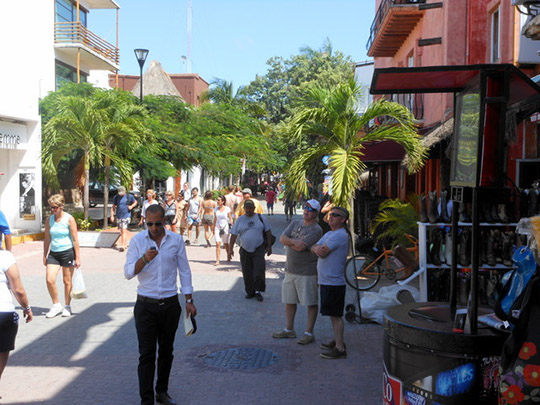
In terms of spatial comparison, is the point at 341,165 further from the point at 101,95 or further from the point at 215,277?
the point at 101,95

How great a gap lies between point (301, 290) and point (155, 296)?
99.9 inches

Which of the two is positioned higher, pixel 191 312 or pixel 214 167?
pixel 214 167

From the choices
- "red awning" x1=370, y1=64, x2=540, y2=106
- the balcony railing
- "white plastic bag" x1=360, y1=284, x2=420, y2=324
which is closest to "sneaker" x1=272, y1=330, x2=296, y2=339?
"white plastic bag" x1=360, y1=284, x2=420, y2=324

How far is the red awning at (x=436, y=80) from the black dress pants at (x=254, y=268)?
5.39 m

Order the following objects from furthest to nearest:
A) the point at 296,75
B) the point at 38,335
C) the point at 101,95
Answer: the point at 296,75 → the point at 101,95 → the point at 38,335

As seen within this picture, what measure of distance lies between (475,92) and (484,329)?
1599mm

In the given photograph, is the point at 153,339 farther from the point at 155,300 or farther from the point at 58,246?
the point at 58,246

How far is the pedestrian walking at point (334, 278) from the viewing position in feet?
23.1

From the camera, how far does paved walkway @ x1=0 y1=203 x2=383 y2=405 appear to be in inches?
231

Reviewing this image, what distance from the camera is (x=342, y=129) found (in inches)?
498

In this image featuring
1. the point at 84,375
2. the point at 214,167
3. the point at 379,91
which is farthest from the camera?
the point at 214,167

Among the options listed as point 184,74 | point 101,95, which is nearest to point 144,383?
point 101,95

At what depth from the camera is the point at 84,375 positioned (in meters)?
6.39

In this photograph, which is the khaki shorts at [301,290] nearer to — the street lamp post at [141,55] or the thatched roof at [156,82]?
the street lamp post at [141,55]
